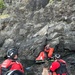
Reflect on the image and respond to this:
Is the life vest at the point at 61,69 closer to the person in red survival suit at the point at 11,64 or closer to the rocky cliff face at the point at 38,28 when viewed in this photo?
the person in red survival suit at the point at 11,64

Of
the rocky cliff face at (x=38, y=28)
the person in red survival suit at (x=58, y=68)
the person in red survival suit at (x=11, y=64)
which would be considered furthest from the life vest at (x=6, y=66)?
the rocky cliff face at (x=38, y=28)

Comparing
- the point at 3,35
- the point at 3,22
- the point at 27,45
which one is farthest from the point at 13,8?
the point at 27,45

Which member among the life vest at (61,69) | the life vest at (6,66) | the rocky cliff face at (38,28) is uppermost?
the life vest at (6,66)

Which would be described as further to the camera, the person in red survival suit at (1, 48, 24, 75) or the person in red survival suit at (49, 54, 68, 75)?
the person in red survival suit at (49, 54, 68, 75)

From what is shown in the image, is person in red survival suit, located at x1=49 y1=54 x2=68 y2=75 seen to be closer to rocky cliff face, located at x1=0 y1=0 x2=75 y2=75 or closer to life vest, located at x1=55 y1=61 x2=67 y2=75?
life vest, located at x1=55 y1=61 x2=67 y2=75

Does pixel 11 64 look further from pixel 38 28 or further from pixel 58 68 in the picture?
pixel 38 28

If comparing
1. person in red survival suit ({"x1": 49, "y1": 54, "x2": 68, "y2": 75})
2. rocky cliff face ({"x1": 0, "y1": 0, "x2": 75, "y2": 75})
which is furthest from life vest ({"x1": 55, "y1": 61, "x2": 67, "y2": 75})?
rocky cliff face ({"x1": 0, "y1": 0, "x2": 75, "y2": 75})

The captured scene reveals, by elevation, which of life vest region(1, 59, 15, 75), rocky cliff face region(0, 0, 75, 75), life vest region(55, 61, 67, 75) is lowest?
rocky cliff face region(0, 0, 75, 75)

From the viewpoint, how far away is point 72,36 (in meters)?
24.4

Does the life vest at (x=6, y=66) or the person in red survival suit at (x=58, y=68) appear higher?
the life vest at (x=6, y=66)

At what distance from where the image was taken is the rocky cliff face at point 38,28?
24781 millimetres

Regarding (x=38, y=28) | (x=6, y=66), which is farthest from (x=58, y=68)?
(x=38, y=28)

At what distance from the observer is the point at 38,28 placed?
2958 centimetres

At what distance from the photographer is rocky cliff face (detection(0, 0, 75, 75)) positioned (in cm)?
2478
